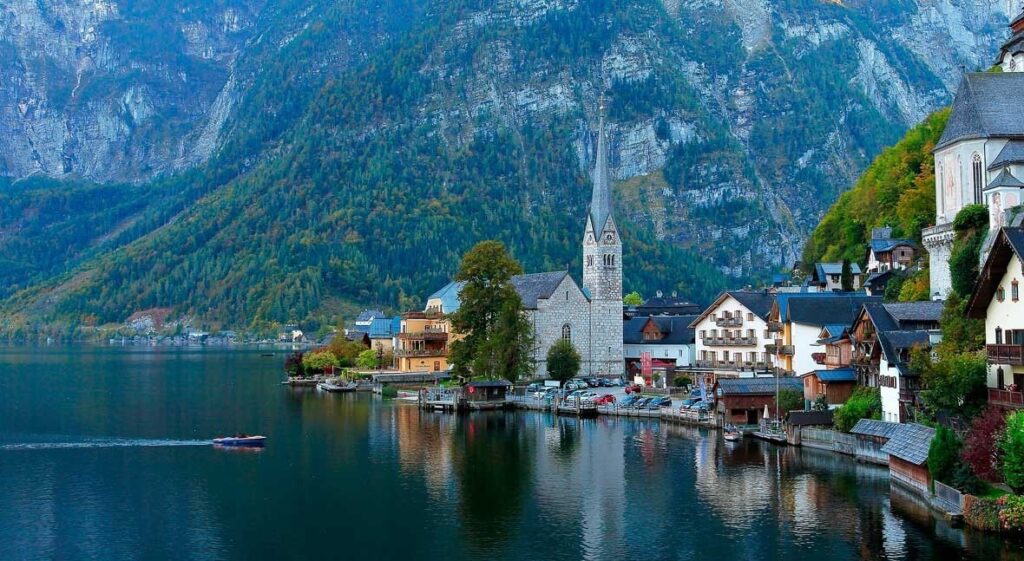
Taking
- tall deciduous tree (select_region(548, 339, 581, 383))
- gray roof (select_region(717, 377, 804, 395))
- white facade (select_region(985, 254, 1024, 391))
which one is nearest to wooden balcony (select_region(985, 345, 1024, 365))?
white facade (select_region(985, 254, 1024, 391))

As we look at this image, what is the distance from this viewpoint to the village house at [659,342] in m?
110

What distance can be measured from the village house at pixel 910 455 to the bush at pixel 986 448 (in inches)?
122

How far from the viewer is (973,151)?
65875 mm

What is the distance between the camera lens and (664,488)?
53.4m

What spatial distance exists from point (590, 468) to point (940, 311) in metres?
22.2

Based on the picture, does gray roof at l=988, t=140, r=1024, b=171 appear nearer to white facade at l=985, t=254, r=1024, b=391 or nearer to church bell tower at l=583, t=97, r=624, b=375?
white facade at l=985, t=254, r=1024, b=391

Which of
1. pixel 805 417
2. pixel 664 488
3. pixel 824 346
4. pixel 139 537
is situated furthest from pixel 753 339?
pixel 139 537

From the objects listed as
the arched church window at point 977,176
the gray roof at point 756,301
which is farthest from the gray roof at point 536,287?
the arched church window at point 977,176

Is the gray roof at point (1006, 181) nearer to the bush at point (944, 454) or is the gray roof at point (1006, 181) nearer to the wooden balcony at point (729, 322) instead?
the bush at point (944, 454)

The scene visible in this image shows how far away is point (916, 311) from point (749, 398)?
1467 centimetres

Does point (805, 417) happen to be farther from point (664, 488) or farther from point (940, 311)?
point (664, 488)

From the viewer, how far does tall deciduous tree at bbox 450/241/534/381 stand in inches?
3900

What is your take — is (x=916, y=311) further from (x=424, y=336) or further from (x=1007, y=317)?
(x=424, y=336)

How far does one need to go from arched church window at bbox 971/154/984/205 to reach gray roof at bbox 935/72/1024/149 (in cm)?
147
